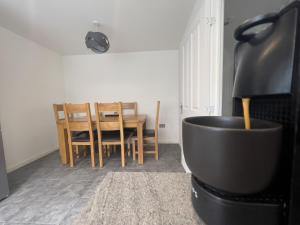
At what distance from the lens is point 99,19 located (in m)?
2.01

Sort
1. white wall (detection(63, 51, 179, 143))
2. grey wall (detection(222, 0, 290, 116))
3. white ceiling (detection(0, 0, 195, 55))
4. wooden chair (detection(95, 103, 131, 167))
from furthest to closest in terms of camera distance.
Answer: white wall (detection(63, 51, 179, 143))
wooden chair (detection(95, 103, 131, 167))
white ceiling (detection(0, 0, 195, 55))
grey wall (detection(222, 0, 290, 116))

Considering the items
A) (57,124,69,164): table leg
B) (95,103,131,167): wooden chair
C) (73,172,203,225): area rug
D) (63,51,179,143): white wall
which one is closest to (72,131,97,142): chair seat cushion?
(57,124,69,164): table leg

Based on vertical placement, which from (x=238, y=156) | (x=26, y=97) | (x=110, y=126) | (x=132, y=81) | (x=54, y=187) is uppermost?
(x=132, y=81)

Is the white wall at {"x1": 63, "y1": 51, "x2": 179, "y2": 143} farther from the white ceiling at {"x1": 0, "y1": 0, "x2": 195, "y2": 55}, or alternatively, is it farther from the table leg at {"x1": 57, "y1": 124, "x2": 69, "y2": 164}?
the table leg at {"x1": 57, "y1": 124, "x2": 69, "y2": 164}

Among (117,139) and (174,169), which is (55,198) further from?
(174,169)

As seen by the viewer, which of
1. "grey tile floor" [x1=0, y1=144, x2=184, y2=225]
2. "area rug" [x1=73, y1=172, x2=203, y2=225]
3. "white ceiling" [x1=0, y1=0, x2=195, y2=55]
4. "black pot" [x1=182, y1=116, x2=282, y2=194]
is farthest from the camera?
"white ceiling" [x1=0, y1=0, x2=195, y2=55]

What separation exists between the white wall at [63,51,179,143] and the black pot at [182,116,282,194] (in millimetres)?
3093

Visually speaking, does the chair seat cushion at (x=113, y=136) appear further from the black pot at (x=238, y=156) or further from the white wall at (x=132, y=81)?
the black pot at (x=238, y=156)

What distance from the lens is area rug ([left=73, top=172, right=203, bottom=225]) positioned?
378mm

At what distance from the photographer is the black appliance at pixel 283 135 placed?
27 cm

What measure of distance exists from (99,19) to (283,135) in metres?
2.38

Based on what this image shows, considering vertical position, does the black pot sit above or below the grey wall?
below

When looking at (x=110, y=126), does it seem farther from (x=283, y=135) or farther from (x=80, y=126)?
(x=283, y=135)

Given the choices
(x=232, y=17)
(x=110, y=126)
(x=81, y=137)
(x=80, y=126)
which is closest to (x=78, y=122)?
(x=80, y=126)
